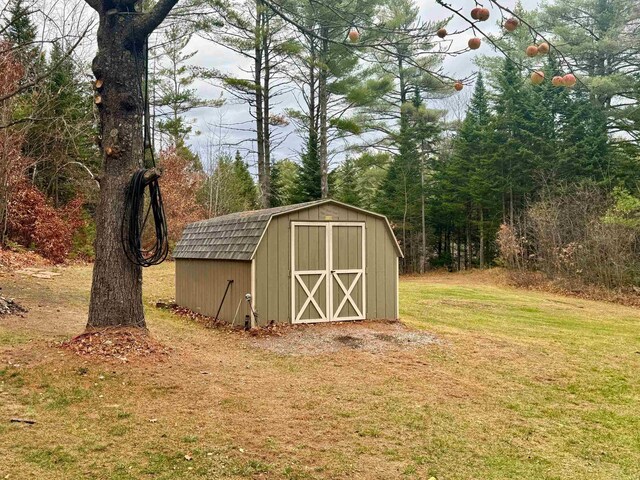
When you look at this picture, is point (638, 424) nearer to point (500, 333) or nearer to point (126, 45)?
point (500, 333)

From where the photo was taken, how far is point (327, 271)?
815 centimetres

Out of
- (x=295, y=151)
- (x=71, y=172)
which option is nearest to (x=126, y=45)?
(x=71, y=172)

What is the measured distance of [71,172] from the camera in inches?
698

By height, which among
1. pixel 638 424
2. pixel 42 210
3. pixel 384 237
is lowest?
pixel 638 424

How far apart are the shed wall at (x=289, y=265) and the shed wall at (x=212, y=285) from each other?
1.02ft

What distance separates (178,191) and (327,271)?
15.5 m

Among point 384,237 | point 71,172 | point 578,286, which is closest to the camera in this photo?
point 384,237

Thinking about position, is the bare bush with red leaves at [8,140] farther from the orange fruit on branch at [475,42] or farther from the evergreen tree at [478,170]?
the evergreen tree at [478,170]

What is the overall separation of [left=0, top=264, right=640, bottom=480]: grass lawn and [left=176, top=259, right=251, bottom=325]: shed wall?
1.00 metres

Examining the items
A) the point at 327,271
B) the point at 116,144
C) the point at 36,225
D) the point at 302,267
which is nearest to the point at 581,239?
the point at 327,271

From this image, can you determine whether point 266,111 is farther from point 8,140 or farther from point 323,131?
point 8,140

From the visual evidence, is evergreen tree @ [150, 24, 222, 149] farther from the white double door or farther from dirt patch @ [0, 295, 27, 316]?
dirt patch @ [0, 295, 27, 316]

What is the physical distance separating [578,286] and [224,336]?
12475 mm

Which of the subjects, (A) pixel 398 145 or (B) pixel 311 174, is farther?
(A) pixel 398 145
